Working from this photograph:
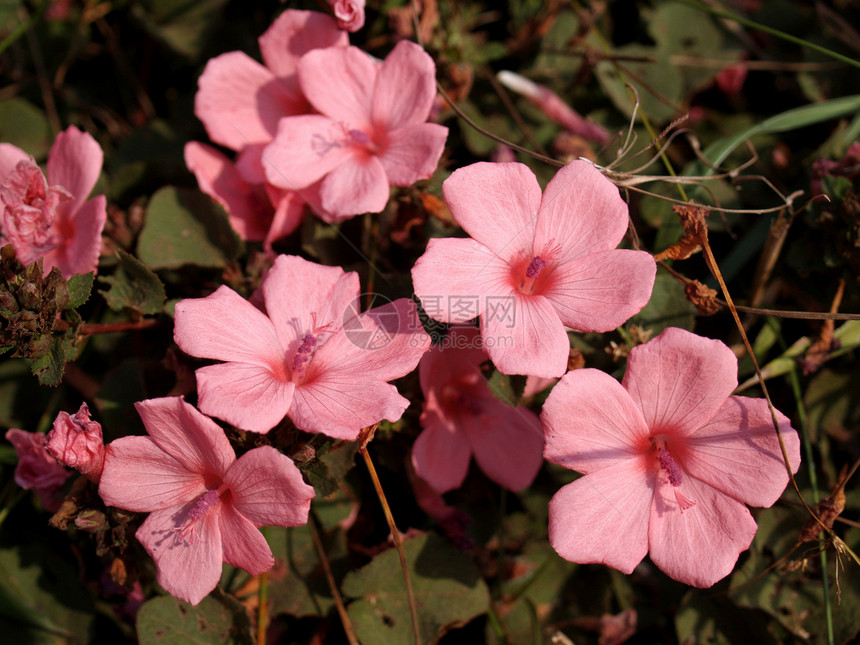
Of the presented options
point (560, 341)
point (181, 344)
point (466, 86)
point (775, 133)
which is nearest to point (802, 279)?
point (775, 133)

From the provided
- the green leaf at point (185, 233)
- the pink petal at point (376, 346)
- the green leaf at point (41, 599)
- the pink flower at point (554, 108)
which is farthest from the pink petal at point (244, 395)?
the pink flower at point (554, 108)

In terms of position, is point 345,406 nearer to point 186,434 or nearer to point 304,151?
point 186,434

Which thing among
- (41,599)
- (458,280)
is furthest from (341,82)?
(41,599)

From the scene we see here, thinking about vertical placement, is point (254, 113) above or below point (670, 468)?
above

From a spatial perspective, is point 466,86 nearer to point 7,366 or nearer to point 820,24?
point 820,24

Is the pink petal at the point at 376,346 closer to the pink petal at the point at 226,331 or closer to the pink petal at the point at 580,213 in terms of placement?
the pink petal at the point at 226,331

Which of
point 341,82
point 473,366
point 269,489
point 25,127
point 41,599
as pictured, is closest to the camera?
point 269,489

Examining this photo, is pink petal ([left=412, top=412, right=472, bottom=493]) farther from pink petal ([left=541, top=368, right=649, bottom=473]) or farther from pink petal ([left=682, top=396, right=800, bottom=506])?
pink petal ([left=682, top=396, right=800, bottom=506])
